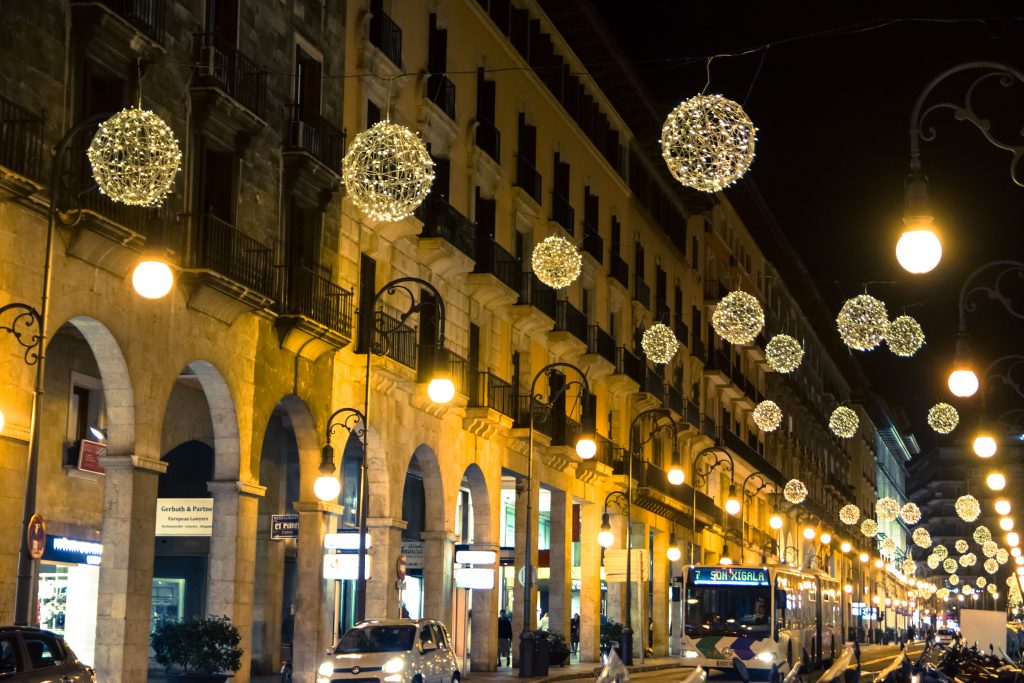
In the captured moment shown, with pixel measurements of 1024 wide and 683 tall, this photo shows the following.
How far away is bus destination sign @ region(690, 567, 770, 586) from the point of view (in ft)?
113

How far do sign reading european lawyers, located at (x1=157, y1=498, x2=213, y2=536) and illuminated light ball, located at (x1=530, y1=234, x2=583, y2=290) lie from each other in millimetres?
9828

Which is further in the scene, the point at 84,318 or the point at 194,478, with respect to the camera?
the point at 194,478

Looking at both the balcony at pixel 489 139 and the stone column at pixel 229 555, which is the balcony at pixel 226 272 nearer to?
the stone column at pixel 229 555

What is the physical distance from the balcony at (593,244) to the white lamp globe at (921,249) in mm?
→ 34735

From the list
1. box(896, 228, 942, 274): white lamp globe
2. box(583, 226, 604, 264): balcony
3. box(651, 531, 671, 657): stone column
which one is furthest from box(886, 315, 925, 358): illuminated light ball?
box(651, 531, 671, 657): stone column

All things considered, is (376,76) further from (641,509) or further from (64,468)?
(641,509)

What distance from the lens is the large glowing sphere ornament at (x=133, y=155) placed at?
736 inches

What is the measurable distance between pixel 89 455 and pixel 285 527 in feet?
11.9

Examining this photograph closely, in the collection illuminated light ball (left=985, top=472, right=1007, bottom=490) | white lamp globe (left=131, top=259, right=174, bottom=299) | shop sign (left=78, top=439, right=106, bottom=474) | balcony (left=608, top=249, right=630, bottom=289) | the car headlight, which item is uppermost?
balcony (left=608, top=249, right=630, bottom=289)

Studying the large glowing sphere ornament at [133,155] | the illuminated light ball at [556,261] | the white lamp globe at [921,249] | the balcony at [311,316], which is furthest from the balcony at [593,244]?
the white lamp globe at [921,249]

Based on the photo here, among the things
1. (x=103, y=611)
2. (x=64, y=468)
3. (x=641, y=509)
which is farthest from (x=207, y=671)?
(x=641, y=509)

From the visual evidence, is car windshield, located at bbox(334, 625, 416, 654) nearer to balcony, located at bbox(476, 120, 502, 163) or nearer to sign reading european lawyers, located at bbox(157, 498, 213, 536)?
sign reading european lawyers, located at bbox(157, 498, 213, 536)

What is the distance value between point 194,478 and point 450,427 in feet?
20.5

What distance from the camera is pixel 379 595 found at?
1252 inches
